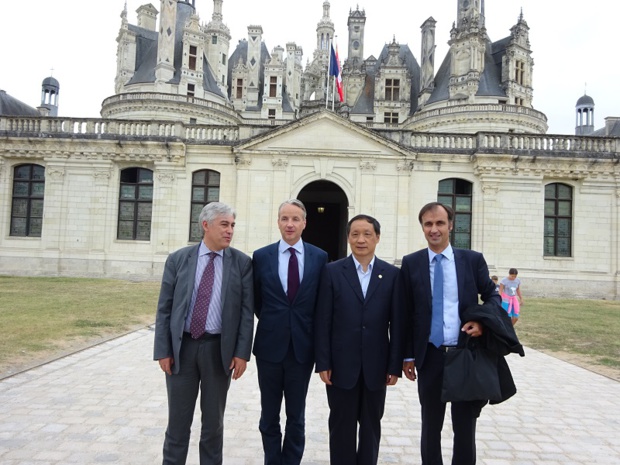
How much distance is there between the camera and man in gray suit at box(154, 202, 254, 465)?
338 cm

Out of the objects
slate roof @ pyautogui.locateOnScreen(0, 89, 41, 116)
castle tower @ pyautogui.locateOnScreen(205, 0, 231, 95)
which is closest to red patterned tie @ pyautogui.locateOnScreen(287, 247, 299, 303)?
slate roof @ pyautogui.locateOnScreen(0, 89, 41, 116)

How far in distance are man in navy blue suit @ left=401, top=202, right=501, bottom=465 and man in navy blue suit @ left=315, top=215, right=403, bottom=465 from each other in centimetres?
15

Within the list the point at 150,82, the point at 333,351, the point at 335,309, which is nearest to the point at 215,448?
the point at 333,351

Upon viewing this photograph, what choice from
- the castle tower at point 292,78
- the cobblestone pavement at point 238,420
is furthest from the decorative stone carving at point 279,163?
the castle tower at point 292,78

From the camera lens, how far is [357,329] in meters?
3.38

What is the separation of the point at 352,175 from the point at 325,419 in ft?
50.4

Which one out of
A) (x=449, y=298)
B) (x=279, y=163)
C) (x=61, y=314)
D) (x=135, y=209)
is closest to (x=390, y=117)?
(x=279, y=163)

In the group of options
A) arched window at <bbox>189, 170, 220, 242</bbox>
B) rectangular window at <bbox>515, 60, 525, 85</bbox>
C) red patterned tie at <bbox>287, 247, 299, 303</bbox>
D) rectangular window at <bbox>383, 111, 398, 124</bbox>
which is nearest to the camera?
red patterned tie at <bbox>287, 247, 299, 303</bbox>

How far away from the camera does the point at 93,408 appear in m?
4.95

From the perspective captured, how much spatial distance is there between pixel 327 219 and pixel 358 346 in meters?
23.4

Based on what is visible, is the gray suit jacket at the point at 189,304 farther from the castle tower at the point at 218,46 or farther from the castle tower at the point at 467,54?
the castle tower at the point at 218,46

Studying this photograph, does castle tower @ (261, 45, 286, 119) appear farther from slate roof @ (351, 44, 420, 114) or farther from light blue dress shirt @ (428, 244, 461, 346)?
light blue dress shirt @ (428, 244, 461, 346)

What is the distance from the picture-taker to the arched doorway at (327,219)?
25.1 meters

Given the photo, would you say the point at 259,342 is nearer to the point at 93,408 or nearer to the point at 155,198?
the point at 93,408
